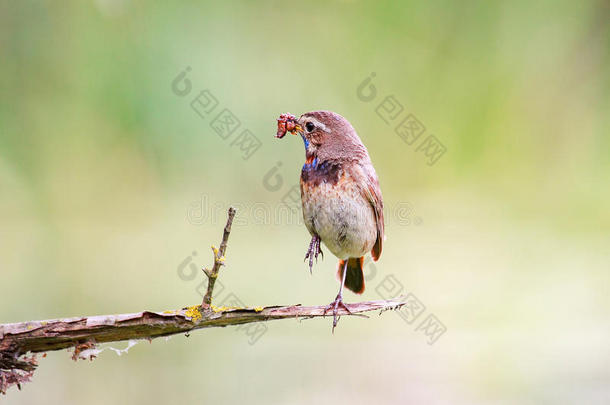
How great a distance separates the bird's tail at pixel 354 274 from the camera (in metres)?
3.86

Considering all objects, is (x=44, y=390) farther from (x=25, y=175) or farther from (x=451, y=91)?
(x=451, y=91)

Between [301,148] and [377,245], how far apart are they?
79.7 inches

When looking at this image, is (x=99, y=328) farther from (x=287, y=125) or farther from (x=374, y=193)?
(x=374, y=193)

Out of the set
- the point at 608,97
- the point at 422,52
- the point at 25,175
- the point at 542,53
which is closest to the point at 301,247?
the point at 422,52

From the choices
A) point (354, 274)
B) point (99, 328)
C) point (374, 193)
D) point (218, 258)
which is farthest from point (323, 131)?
point (99, 328)

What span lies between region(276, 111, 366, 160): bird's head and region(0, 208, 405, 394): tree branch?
3.77 feet

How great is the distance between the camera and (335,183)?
10.9 feet

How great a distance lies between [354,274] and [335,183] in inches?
31.9

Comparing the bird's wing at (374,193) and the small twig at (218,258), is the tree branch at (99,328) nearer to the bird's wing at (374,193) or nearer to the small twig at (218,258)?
the small twig at (218,258)

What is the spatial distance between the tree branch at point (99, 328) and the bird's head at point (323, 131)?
1148mm

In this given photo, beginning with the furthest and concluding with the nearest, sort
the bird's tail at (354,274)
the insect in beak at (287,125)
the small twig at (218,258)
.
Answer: the bird's tail at (354,274), the insect in beak at (287,125), the small twig at (218,258)

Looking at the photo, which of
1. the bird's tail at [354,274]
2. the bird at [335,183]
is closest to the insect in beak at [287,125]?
the bird at [335,183]

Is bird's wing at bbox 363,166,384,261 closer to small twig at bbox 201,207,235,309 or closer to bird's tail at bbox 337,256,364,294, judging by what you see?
bird's tail at bbox 337,256,364,294

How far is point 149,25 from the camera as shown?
4.97m
